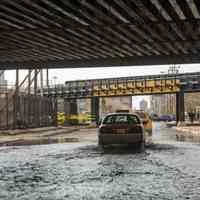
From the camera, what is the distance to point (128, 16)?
9562 mm

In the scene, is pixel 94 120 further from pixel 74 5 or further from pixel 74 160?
pixel 74 5

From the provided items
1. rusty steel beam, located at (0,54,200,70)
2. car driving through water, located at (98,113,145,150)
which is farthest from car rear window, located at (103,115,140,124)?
rusty steel beam, located at (0,54,200,70)

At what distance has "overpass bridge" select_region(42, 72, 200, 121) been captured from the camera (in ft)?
177

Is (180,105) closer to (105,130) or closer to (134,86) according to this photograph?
(134,86)

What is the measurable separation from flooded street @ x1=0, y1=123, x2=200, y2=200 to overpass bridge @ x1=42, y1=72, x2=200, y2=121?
129ft

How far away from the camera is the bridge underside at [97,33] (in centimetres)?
886

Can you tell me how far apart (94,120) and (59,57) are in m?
54.2

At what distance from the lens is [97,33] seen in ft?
36.6

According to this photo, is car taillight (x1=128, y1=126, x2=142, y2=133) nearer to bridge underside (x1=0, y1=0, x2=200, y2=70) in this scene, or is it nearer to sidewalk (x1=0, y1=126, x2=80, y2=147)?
bridge underside (x1=0, y1=0, x2=200, y2=70)

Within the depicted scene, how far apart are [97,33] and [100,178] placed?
3702mm

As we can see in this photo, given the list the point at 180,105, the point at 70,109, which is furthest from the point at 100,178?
the point at 70,109

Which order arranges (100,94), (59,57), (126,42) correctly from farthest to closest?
(100,94) < (59,57) < (126,42)

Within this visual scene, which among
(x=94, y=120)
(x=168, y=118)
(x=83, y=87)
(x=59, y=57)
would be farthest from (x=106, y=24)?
(x=168, y=118)

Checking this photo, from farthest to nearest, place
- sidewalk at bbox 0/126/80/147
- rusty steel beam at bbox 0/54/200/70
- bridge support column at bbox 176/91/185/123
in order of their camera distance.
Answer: bridge support column at bbox 176/91/185/123
sidewalk at bbox 0/126/80/147
rusty steel beam at bbox 0/54/200/70
